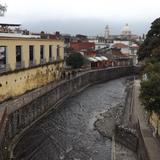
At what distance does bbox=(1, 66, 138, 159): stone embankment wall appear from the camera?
3278cm

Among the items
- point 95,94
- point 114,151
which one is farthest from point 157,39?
point 114,151

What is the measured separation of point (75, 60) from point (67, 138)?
Answer: 42.9 metres

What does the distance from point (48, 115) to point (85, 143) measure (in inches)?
450

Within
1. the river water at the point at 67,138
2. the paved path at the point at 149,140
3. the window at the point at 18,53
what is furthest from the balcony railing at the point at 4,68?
the paved path at the point at 149,140

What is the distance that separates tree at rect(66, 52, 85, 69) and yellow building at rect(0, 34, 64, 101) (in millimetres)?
10738

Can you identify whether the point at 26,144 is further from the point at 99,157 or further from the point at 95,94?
the point at 95,94

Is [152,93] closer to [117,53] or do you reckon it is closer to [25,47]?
Result: [25,47]

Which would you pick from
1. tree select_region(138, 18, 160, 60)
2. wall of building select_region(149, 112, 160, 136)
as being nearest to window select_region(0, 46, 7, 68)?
wall of building select_region(149, 112, 160, 136)

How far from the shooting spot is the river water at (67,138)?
31297 mm

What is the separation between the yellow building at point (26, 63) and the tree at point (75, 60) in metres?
10.7

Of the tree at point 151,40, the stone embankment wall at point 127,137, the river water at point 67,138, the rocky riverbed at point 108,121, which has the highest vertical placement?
the tree at point 151,40

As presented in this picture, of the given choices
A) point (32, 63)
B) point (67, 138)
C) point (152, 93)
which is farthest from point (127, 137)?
point (32, 63)

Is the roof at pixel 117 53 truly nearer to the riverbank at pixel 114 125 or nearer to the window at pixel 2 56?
the riverbank at pixel 114 125

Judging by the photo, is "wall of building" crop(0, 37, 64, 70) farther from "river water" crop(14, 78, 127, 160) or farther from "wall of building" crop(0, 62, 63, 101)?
"river water" crop(14, 78, 127, 160)
